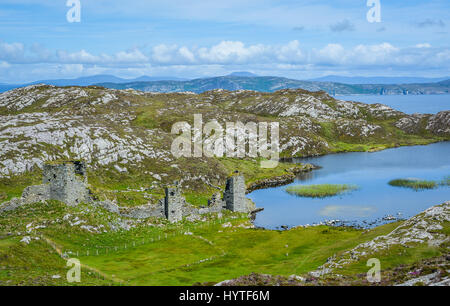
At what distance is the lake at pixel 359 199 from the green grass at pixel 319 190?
124 inches

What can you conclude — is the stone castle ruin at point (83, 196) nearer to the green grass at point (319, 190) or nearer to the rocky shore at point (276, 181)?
the green grass at point (319, 190)

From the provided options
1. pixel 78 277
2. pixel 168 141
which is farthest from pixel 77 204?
pixel 168 141

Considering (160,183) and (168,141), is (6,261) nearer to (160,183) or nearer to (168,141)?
(160,183)

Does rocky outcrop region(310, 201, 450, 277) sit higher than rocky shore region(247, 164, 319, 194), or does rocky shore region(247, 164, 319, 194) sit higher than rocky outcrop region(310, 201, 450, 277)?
rocky outcrop region(310, 201, 450, 277)

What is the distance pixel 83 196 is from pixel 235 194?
33270mm

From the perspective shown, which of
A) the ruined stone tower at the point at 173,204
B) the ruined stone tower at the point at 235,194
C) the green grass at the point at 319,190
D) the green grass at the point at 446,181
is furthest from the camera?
the green grass at the point at 446,181

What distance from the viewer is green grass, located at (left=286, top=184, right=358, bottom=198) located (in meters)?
128

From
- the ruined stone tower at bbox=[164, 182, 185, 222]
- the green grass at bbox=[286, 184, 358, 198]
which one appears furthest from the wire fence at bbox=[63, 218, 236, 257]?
the green grass at bbox=[286, 184, 358, 198]

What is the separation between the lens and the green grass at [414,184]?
129375 mm

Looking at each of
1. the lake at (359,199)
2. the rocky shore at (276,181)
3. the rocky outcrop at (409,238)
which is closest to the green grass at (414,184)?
the lake at (359,199)

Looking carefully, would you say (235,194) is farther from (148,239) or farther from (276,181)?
(276,181)

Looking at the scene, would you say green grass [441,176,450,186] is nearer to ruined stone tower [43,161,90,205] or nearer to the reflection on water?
the reflection on water

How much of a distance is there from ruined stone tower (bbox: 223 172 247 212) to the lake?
8940mm

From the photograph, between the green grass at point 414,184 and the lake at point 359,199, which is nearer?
the lake at point 359,199
